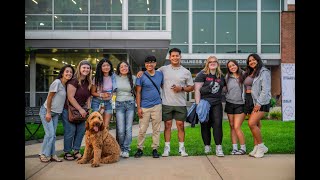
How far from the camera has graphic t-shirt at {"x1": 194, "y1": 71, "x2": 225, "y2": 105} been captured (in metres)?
7.61

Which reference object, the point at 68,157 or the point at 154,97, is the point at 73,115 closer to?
the point at 68,157

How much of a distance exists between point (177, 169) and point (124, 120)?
61.6 inches

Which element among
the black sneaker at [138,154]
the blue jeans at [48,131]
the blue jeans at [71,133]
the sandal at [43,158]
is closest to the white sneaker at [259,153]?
the black sneaker at [138,154]

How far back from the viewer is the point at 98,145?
6.71 meters

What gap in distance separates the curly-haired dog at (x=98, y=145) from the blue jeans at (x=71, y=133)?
428mm

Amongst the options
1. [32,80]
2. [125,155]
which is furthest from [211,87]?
[32,80]

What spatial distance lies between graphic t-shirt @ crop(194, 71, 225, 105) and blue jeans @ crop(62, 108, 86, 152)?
7.51 ft

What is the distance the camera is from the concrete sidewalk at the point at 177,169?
595 cm

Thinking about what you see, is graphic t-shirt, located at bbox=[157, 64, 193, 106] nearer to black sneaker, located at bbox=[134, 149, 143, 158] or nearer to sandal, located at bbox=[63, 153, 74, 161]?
black sneaker, located at bbox=[134, 149, 143, 158]

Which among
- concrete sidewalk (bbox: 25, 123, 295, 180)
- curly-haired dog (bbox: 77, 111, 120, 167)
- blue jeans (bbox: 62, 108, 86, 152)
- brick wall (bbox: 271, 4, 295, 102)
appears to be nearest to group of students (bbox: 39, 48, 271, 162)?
blue jeans (bbox: 62, 108, 86, 152)

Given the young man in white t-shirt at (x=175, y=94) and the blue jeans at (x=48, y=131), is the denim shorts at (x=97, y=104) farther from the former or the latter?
the young man in white t-shirt at (x=175, y=94)

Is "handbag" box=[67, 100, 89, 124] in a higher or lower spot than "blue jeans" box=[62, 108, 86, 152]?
higher
